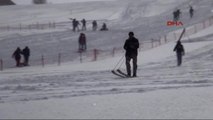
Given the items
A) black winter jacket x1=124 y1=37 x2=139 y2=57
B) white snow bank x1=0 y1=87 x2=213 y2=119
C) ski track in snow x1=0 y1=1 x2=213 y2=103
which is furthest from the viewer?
black winter jacket x1=124 y1=37 x2=139 y2=57

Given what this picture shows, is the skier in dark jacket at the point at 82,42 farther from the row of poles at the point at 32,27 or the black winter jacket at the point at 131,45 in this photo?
the row of poles at the point at 32,27

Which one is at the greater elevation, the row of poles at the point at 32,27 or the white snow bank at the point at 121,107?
the row of poles at the point at 32,27

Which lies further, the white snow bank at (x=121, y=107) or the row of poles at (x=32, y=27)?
the row of poles at (x=32, y=27)

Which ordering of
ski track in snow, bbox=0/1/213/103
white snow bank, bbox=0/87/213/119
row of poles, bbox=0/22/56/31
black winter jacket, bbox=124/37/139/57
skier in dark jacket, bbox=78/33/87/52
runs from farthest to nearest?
row of poles, bbox=0/22/56/31 < skier in dark jacket, bbox=78/33/87/52 < black winter jacket, bbox=124/37/139/57 < ski track in snow, bbox=0/1/213/103 < white snow bank, bbox=0/87/213/119

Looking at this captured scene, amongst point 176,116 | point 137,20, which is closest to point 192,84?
point 176,116

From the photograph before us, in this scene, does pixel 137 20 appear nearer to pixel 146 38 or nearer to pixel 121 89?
pixel 146 38

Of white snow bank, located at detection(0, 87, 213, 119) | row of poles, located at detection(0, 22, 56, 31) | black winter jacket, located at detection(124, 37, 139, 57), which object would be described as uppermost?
row of poles, located at detection(0, 22, 56, 31)

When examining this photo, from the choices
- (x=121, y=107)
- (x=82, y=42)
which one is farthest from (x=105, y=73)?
(x=82, y=42)

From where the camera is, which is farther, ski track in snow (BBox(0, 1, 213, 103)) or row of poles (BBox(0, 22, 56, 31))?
row of poles (BBox(0, 22, 56, 31))

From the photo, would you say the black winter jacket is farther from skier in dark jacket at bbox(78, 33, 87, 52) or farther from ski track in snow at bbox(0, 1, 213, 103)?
skier in dark jacket at bbox(78, 33, 87, 52)

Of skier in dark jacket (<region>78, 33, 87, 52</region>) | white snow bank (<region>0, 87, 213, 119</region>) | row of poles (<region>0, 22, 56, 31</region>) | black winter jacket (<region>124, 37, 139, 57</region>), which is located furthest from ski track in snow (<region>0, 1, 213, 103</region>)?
row of poles (<region>0, 22, 56, 31</region>)

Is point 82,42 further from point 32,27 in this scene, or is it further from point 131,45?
point 32,27

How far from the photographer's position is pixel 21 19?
7250cm

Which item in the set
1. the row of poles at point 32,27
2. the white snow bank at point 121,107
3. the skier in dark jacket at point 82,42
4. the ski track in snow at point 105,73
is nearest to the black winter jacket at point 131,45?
the ski track in snow at point 105,73
